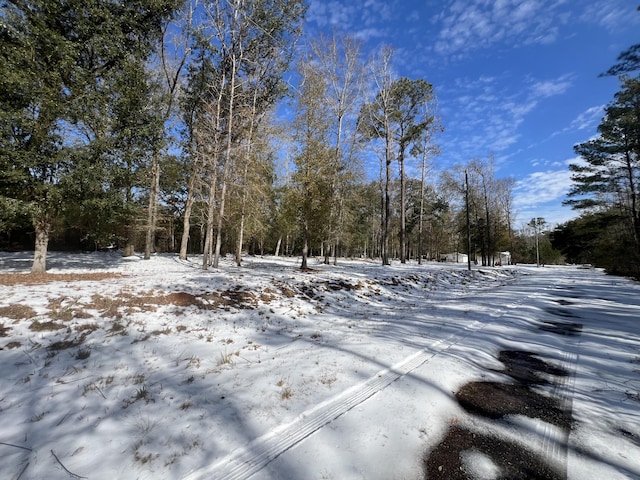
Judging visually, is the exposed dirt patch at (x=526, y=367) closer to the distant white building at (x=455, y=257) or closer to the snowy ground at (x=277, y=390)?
the snowy ground at (x=277, y=390)

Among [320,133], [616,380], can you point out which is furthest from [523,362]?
[320,133]

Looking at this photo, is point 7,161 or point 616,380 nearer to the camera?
point 616,380

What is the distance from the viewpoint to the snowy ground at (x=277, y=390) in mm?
2240

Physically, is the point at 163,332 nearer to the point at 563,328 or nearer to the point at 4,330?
the point at 4,330

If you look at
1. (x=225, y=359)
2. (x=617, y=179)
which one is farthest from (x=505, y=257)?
(x=225, y=359)

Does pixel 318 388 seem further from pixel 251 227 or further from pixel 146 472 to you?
pixel 251 227

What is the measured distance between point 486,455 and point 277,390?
2.10 meters

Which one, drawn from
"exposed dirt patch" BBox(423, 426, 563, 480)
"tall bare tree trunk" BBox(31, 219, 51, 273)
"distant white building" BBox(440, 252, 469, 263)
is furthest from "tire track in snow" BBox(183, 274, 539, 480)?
"distant white building" BBox(440, 252, 469, 263)

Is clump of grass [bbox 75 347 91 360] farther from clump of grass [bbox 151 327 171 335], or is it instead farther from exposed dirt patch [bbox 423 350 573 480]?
exposed dirt patch [bbox 423 350 573 480]

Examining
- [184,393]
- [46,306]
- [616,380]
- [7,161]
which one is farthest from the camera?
[7,161]

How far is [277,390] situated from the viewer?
3291 mm

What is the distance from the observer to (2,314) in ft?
15.8

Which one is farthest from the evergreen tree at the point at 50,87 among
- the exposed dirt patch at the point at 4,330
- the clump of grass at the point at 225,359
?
the clump of grass at the point at 225,359

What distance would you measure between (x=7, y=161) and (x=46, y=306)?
5671 mm
